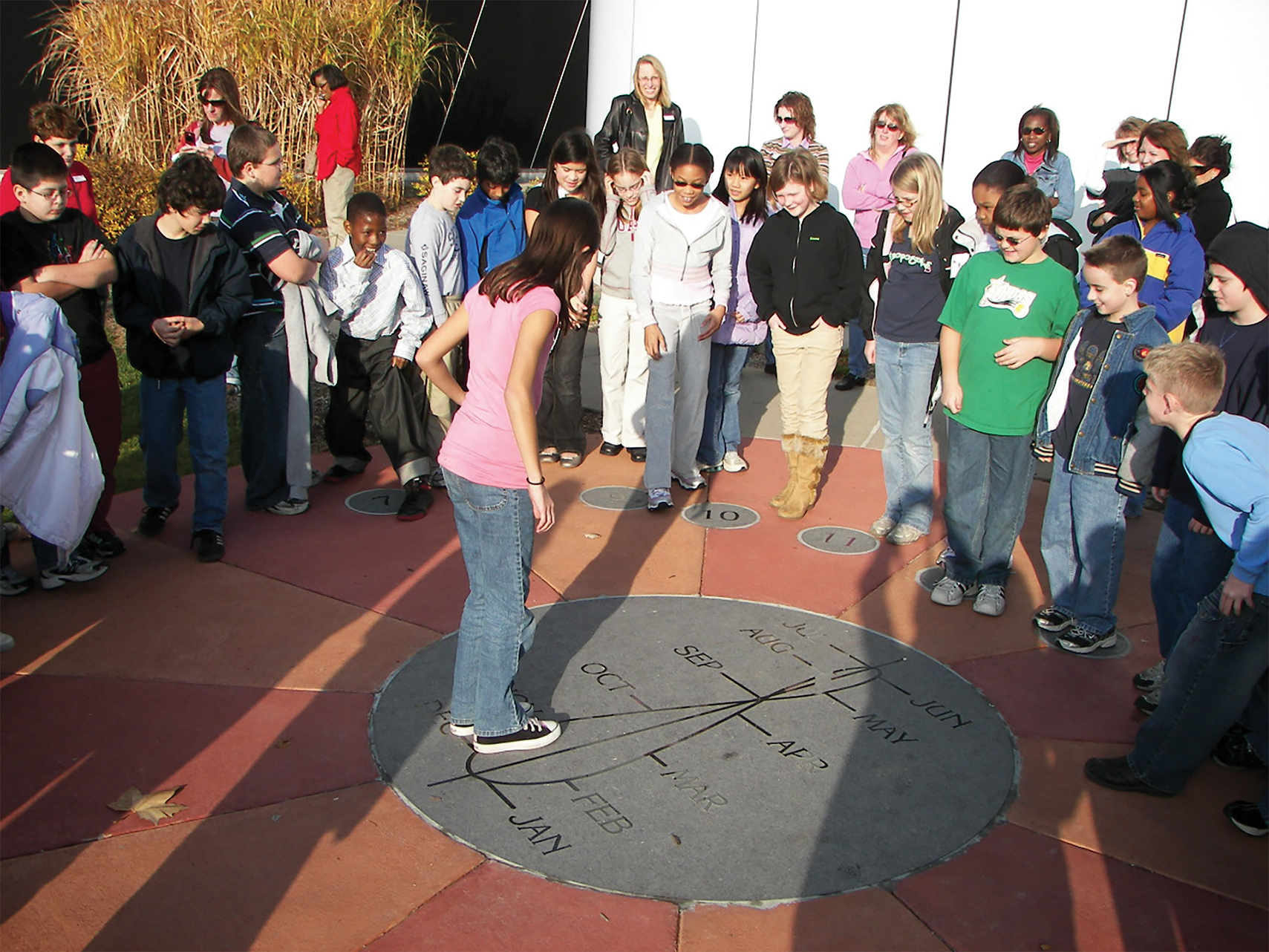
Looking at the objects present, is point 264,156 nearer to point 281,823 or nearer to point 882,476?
point 281,823

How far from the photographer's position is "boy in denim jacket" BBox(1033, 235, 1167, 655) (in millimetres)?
4238

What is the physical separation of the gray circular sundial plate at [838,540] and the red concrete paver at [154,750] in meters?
2.68

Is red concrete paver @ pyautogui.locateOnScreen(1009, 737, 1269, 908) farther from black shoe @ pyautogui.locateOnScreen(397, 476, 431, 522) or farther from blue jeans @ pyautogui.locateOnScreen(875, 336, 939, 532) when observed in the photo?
black shoe @ pyautogui.locateOnScreen(397, 476, 431, 522)

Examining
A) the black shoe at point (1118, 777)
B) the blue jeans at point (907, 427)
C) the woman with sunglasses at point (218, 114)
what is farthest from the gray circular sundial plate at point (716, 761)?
the woman with sunglasses at point (218, 114)

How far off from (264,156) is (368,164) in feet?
31.1

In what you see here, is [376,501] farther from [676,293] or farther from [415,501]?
[676,293]

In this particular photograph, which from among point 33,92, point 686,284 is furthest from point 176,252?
point 33,92

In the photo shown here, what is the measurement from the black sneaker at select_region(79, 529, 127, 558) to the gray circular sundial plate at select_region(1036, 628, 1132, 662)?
445 centimetres

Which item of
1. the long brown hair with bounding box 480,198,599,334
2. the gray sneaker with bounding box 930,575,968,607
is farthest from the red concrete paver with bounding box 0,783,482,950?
the gray sneaker with bounding box 930,575,968,607

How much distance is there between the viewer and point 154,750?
377 centimetres

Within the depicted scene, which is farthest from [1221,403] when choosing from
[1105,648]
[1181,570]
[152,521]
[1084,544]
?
[152,521]

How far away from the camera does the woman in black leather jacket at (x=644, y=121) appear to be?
8.77 meters

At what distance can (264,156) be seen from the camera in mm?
5500

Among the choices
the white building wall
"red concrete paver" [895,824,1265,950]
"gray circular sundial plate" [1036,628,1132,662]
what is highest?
the white building wall
